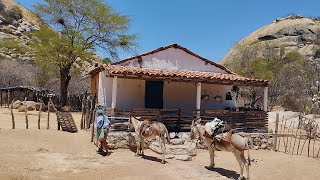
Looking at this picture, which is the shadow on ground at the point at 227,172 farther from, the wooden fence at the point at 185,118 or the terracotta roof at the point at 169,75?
the terracotta roof at the point at 169,75

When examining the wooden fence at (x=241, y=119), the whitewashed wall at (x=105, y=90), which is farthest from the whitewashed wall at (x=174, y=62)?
the wooden fence at (x=241, y=119)

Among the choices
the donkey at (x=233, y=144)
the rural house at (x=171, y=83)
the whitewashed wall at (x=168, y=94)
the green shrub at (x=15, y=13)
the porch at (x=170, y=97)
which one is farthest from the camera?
the green shrub at (x=15, y=13)

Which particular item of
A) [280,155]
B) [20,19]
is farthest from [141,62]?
[20,19]

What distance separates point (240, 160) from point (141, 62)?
8866mm

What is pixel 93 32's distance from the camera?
30.7 m

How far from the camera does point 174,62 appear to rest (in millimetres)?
18938

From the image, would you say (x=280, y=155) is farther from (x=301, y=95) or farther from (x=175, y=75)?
(x=301, y=95)

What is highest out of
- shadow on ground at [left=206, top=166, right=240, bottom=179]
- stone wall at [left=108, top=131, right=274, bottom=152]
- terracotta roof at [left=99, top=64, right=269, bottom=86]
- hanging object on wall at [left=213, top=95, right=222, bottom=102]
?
terracotta roof at [left=99, top=64, right=269, bottom=86]

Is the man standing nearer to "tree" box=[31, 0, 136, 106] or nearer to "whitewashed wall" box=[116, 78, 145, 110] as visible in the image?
"whitewashed wall" box=[116, 78, 145, 110]

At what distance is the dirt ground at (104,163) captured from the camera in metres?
10.4

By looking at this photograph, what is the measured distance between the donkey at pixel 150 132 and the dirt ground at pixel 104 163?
49cm

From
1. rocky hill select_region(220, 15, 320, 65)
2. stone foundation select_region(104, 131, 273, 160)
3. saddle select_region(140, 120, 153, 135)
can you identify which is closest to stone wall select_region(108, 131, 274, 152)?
stone foundation select_region(104, 131, 273, 160)

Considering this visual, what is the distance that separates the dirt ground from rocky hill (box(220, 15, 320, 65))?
41940mm

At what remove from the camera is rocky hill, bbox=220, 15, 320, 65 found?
184 feet
